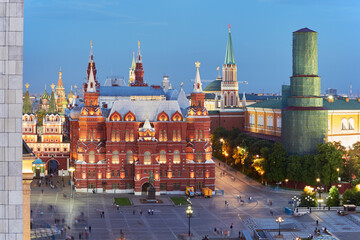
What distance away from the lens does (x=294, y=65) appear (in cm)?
11288

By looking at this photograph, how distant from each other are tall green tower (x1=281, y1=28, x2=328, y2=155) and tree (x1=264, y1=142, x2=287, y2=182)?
5501mm

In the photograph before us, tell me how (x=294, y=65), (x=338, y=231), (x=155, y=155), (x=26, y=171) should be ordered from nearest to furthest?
(x=26, y=171) → (x=338, y=231) → (x=155, y=155) → (x=294, y=65)

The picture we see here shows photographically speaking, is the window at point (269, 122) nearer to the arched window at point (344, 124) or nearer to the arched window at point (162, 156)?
the arched window at point (344, 124)

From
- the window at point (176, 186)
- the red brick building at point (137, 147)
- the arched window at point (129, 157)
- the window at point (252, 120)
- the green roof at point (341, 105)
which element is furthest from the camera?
the window at point (252, 120)

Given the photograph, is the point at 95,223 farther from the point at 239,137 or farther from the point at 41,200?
the point at 239,137

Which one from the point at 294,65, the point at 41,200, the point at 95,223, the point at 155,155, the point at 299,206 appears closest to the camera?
the point at 95,223

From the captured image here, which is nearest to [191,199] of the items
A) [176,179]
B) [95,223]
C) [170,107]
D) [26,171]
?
[176,179]

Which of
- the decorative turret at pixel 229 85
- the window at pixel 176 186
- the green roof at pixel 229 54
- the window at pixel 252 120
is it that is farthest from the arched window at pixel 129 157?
the green roof at pixel 229 54

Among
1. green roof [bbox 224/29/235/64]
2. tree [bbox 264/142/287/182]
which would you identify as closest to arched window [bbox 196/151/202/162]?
tree [bbox 264/142/287/182]

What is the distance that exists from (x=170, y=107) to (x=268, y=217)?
3072 cm

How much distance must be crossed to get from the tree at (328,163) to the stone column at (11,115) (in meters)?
77.9

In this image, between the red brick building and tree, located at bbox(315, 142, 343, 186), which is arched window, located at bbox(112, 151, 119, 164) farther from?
tree, located at bbox(315, 142, 343, 186)

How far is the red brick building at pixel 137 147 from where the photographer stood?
102 metres

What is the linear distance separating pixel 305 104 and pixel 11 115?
87.7 meters
